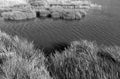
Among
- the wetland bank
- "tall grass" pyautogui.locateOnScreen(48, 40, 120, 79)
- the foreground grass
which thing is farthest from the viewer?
"tall grass" pyautogui.locateOnScreen(48, 40, 120, 79)

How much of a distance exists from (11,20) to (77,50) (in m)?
20.4

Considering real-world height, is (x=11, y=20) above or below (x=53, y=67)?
above

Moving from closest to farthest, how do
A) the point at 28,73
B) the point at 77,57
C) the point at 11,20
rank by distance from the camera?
the point at 28,73 → the point at 77,57 → the point at 11,20

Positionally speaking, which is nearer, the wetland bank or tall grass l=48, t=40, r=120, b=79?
the wetland bank

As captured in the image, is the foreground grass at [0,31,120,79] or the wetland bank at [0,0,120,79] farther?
the wetland bank at [0,0,120,79]

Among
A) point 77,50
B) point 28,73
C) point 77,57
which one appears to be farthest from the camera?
point 77,50

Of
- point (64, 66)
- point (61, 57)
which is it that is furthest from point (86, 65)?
point (61, 57)

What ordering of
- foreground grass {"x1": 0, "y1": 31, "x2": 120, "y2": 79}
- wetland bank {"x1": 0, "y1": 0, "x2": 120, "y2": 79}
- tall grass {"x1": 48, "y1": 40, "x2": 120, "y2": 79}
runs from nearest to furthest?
1. foreground grass {"x1": 0, "y1": 31, "x2": 120, "y2": 79}
2. wetland bank {"x1": 0, "y1": 0, "x2": 120, "y2": 79}
3. tall grass {"x1": 48, "y1": 40, "x2": 120, "y2": 79}

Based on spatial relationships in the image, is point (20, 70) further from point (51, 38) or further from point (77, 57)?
point (51, 38)

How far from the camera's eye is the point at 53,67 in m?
9.95

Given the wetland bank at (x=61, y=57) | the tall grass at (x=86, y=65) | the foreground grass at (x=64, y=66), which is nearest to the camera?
the foreground grass at (x=64, y=66)

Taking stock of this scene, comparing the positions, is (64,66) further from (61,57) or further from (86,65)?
(86,65)

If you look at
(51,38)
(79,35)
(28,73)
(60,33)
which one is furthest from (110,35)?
(28,73)

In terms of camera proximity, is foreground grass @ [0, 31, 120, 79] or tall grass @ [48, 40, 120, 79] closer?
foreground grass @ [0, 31, 120, 79]
